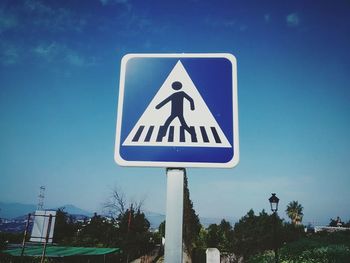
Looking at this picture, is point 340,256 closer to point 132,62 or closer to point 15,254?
point 132,62

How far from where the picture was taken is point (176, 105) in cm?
186

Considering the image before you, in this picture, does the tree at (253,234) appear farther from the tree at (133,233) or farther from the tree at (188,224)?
the tree at (133,233)

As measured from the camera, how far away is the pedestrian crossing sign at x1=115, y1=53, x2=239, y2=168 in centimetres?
174

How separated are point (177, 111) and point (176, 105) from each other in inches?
1.7

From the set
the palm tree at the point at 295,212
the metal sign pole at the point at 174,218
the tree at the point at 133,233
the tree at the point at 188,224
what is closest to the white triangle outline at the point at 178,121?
the metal sign pole at the point at 174,218

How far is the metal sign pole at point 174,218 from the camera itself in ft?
4.63

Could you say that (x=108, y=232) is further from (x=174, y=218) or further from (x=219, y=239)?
(x=174, y=218)

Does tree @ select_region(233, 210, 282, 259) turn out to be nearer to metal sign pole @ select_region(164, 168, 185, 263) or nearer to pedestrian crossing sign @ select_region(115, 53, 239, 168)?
pedestrian crossing sign @ select_region(115, 53, 239, 168)

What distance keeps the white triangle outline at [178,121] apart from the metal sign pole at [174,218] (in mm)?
250

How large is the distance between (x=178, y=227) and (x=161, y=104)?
2.68 feet

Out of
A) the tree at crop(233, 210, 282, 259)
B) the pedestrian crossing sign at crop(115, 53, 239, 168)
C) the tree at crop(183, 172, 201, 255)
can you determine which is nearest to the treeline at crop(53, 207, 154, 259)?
the tree at crop(183, 172, 201, 255)

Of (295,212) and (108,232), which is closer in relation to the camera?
(108,232)

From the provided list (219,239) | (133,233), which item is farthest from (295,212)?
(133,233)

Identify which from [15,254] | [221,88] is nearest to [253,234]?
[15,254]
